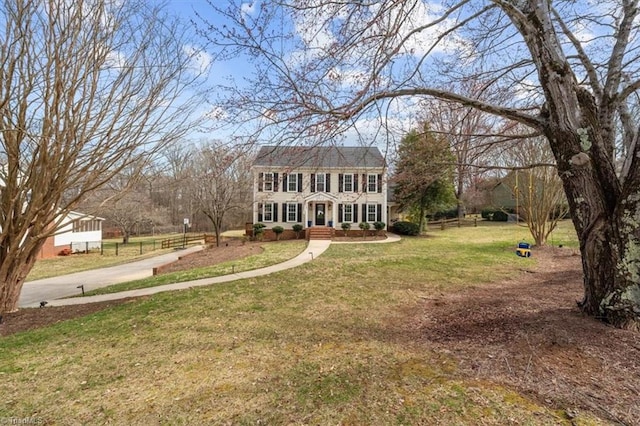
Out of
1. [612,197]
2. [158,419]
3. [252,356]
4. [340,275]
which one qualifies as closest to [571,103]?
[612,197]


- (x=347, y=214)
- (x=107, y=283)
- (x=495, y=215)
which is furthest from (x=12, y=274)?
(x=495, y=215)

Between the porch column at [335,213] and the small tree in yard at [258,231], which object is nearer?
the small tree in yard at [258,231]

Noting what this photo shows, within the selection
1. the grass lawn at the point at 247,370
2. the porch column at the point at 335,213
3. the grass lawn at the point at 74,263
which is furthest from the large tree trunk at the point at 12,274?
the porch column at the point at 335,213

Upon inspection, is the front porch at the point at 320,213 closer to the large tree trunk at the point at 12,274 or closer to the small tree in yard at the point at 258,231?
the small tree in yard at the point at 258,231

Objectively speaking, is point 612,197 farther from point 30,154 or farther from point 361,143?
point 30,154

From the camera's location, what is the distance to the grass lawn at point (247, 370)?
2.56 m

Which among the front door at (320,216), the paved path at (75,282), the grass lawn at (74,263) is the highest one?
the front door at (320,216)

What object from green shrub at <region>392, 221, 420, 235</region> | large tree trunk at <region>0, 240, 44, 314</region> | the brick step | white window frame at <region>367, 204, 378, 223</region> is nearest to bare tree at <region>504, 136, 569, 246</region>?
green shrub at <region>392, 221, 420, 235</region>

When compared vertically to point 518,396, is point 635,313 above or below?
above

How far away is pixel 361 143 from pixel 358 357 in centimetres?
316

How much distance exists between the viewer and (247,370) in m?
3.36

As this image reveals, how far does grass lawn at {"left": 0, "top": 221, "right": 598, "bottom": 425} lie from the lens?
256 centimetres

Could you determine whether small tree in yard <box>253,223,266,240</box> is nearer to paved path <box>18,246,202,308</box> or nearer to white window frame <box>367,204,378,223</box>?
paved path <box>18,246,202,308</box>

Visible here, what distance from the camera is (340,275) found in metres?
8.71
